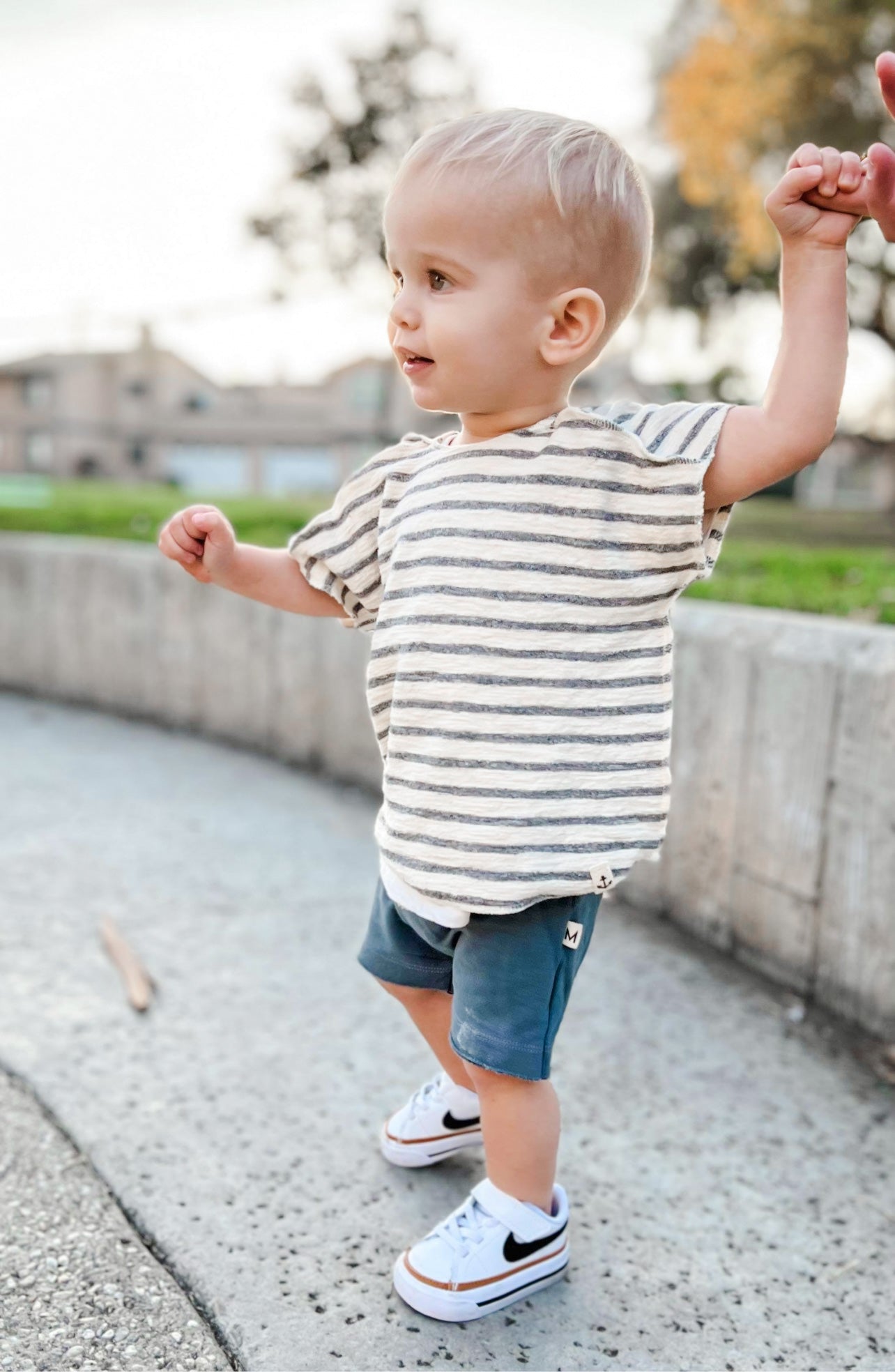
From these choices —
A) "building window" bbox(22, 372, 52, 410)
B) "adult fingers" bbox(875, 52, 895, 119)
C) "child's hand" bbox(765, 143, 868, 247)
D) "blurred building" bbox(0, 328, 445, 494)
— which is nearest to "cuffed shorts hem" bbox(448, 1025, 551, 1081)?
"child's hand" bbox(765, 143, 868, 247)

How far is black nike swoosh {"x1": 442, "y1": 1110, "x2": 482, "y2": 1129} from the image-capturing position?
5.71ft

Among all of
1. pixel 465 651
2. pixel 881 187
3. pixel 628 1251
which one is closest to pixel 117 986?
pixel 628 1251

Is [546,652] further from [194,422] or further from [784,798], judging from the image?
[194,422]

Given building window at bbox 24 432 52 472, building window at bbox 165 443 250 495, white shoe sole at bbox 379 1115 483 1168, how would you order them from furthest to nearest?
building window at bbox 165 443 250 495 → building window at bbox 24 432 52 472 → white shoe sole at bbox 379 1115 483 1168

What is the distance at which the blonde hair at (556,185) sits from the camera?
1.24m

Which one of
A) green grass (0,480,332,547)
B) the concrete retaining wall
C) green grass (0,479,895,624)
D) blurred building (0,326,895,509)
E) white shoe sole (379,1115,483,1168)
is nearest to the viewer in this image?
white shoe sole (379,1115,483,1168)

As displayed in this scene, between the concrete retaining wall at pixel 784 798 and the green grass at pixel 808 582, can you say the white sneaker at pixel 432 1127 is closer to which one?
the concrete retaining wall at pixel 784 798

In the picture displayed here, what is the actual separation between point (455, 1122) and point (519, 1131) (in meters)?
0.31

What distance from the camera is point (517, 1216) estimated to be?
1479mm

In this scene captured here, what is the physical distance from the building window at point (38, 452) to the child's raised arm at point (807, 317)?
44.5 ft

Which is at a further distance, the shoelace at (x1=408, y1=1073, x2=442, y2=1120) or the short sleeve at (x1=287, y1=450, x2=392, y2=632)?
the shoelace at (x1=408, y1=1073, x2=442, y2=1120)

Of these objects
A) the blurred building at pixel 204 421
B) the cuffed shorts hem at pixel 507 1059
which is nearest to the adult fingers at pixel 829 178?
the cuffed shorts hem at pixel 507 1059

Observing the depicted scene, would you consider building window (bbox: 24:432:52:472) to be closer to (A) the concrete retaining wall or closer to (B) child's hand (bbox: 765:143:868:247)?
(A) the concrete retaining wall

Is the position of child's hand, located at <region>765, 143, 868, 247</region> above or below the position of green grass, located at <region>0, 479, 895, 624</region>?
above
